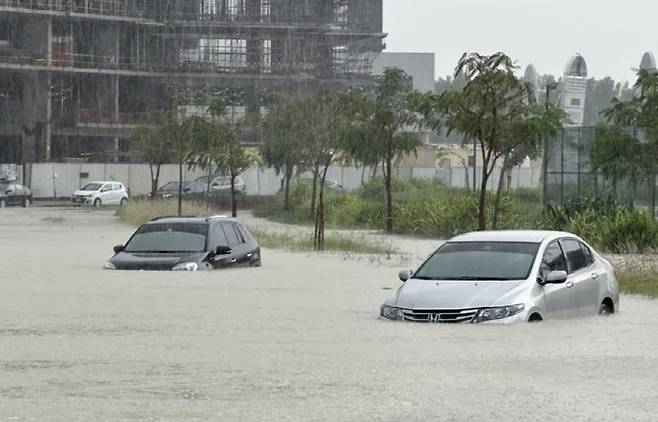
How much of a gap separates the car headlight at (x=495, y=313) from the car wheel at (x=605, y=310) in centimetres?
258

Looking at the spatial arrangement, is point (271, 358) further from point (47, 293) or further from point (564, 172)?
point (564, 172)

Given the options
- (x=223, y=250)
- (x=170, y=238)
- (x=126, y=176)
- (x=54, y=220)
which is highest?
(x=170, y=238)

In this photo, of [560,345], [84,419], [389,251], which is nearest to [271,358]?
[560,345]

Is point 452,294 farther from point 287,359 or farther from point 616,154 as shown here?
point 616,154

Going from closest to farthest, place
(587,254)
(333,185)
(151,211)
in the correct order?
(587,254) < (151,211) < (333,185)

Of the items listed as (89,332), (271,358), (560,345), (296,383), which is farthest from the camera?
(89,332)

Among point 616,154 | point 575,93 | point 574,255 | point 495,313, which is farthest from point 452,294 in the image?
point 575,93

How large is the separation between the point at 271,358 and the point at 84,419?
4044 mm

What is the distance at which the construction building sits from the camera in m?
102

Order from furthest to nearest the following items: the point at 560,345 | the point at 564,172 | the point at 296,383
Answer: the point at 564,172, the point at 560,345, the point at 296,383

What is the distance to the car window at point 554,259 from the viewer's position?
18.0 metres

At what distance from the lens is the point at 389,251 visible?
36406mm

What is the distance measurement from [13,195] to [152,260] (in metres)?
58.8

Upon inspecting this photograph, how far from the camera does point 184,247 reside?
26.4 metres
